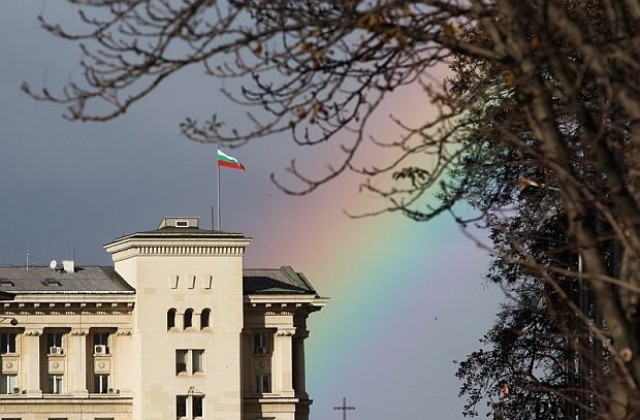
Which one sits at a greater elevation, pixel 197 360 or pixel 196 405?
pixel 197 360

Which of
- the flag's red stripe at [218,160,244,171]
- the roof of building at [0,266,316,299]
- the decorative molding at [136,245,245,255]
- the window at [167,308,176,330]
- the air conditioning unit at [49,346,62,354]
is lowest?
the air conditioning unit at [49,346,62,354]

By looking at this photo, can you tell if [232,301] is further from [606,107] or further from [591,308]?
[606,107]

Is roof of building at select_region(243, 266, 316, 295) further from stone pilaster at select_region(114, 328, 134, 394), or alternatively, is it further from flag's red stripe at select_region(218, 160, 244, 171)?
flag's red stripe at select_region(218, 160, 244, 171)

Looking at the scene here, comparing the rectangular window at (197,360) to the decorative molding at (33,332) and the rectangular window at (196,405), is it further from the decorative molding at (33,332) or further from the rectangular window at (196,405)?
the decorative molding at (33,332)

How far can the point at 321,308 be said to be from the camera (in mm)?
126062

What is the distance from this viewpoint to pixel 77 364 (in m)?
122

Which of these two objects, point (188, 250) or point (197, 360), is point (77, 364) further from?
point (188, 250)

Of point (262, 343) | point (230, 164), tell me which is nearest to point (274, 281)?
point (262, 343)

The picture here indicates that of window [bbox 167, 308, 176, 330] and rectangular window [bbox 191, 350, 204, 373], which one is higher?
window [bbox 167, 308, 176, 330]

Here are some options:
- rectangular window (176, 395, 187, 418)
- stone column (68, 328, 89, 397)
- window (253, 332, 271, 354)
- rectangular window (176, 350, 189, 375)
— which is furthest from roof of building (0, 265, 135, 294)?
window (253, 332, 271, 354)

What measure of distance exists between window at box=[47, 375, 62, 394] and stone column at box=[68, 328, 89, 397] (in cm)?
39

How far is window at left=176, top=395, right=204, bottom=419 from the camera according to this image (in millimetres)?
118875

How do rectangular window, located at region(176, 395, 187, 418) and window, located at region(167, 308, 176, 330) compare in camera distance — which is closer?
rectangular window, located at region(176, 395, 187, 418)

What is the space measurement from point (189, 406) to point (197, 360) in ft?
10.4
